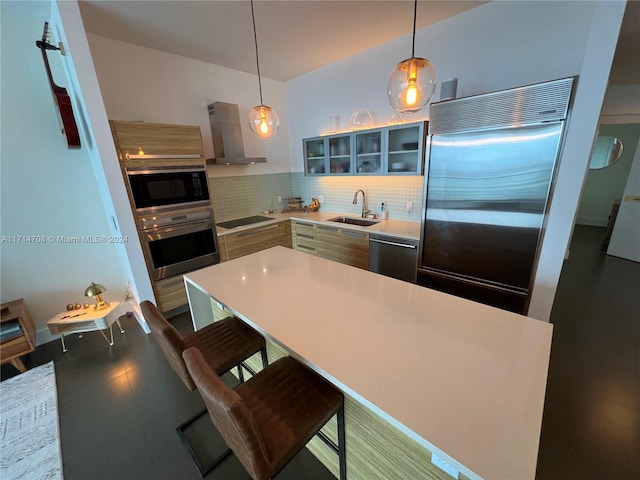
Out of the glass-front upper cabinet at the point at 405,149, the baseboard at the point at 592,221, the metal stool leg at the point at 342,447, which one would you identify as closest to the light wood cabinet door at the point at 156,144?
the glass-front upper cabinet at the point at 405,149

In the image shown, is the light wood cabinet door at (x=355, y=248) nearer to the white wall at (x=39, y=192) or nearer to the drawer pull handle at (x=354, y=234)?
the drawer pull handle at (x=354, y=234)

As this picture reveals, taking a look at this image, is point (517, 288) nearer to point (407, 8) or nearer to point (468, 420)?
point (468, 420)

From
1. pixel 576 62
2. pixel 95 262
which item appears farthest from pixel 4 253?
pixel 576 62

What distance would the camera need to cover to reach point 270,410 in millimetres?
1071

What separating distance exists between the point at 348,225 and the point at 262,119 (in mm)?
1599

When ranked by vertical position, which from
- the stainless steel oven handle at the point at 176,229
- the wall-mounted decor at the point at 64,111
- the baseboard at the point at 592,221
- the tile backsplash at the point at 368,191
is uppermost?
the wall-mounted decor at the point at 64,111

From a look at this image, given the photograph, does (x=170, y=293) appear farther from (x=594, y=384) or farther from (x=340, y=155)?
(x=594, y=384)

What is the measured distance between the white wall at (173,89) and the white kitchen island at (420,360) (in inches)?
95.9

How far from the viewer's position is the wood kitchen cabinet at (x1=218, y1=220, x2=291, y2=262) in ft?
10.6

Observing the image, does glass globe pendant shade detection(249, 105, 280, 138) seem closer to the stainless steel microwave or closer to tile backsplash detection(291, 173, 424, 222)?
the stainless steel microwave

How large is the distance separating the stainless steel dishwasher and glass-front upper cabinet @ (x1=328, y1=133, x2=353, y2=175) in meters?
1.03

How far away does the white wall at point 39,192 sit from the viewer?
220 centimetres

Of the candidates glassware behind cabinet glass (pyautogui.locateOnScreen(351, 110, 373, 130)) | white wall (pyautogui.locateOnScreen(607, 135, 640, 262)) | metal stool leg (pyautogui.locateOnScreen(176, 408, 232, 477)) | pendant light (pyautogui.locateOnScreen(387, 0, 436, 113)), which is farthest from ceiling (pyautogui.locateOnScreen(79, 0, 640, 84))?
metal stool leg (pyautogui.locateOnScreen(176, 408, 232, 477))

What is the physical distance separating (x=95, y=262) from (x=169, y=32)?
255 centimetres
